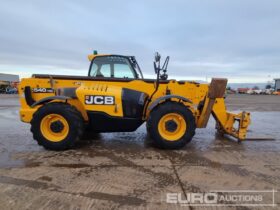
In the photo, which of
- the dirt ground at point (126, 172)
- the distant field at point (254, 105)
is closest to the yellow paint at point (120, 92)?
the dirt ground at point (126, 172)

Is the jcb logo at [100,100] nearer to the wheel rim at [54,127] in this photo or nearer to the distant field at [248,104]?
the wheel rim at [54,127]

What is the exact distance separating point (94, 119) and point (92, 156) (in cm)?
87

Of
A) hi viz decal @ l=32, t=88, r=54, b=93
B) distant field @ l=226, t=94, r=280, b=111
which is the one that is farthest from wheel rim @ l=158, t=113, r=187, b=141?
distant field @ l=226, t=94, r=280, b=111

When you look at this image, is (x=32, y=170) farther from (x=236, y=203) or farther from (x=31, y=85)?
(x=236, y=203)

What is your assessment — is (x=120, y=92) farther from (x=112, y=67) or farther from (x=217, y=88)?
(x=217, y=88)

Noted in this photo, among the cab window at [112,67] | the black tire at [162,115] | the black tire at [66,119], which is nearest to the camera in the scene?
the black tire at [66,119]

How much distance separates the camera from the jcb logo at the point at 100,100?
17.4 ft

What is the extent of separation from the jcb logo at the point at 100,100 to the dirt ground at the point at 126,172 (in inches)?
39.7

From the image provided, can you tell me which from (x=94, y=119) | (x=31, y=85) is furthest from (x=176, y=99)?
(x=31, y=85)

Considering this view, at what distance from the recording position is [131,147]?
5.59m

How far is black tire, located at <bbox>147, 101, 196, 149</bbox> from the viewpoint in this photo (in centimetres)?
525

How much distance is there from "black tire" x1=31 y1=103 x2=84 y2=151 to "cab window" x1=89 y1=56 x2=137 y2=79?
142 centimetres

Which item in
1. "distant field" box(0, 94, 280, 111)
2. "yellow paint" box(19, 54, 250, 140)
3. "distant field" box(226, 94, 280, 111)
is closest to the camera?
"yellow paint" box(19, 54, 250, 140)

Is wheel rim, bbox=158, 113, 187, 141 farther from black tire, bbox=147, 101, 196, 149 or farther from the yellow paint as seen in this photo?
the yellow paint
